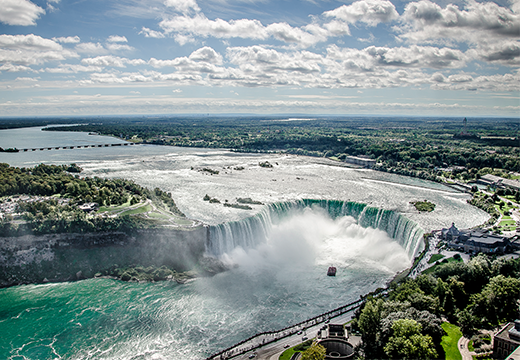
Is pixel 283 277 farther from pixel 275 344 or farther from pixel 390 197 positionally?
pixel 390 197

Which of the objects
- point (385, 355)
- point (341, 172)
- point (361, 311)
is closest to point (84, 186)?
point (361, 311)

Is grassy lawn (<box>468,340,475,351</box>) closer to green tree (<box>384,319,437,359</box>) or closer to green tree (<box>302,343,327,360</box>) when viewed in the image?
green tree (<box>384,319,437,359</box>)

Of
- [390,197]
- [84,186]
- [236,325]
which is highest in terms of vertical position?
[84,186]

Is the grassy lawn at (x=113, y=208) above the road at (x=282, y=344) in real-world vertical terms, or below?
above

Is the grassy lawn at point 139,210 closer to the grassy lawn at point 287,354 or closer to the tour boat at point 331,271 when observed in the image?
the tour boat at point 331,271

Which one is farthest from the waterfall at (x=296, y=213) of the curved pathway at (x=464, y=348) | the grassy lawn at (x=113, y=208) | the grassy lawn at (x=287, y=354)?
the grassy lawn at (x=287, y=354)

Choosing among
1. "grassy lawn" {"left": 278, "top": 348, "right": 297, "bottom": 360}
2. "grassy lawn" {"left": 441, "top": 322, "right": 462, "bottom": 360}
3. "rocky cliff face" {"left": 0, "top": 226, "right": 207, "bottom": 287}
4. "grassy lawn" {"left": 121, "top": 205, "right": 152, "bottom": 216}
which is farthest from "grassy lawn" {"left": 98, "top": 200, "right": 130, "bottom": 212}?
"grassy lawn" {"left": 441, "top": 322, "right": 462, "bottom": 360}
